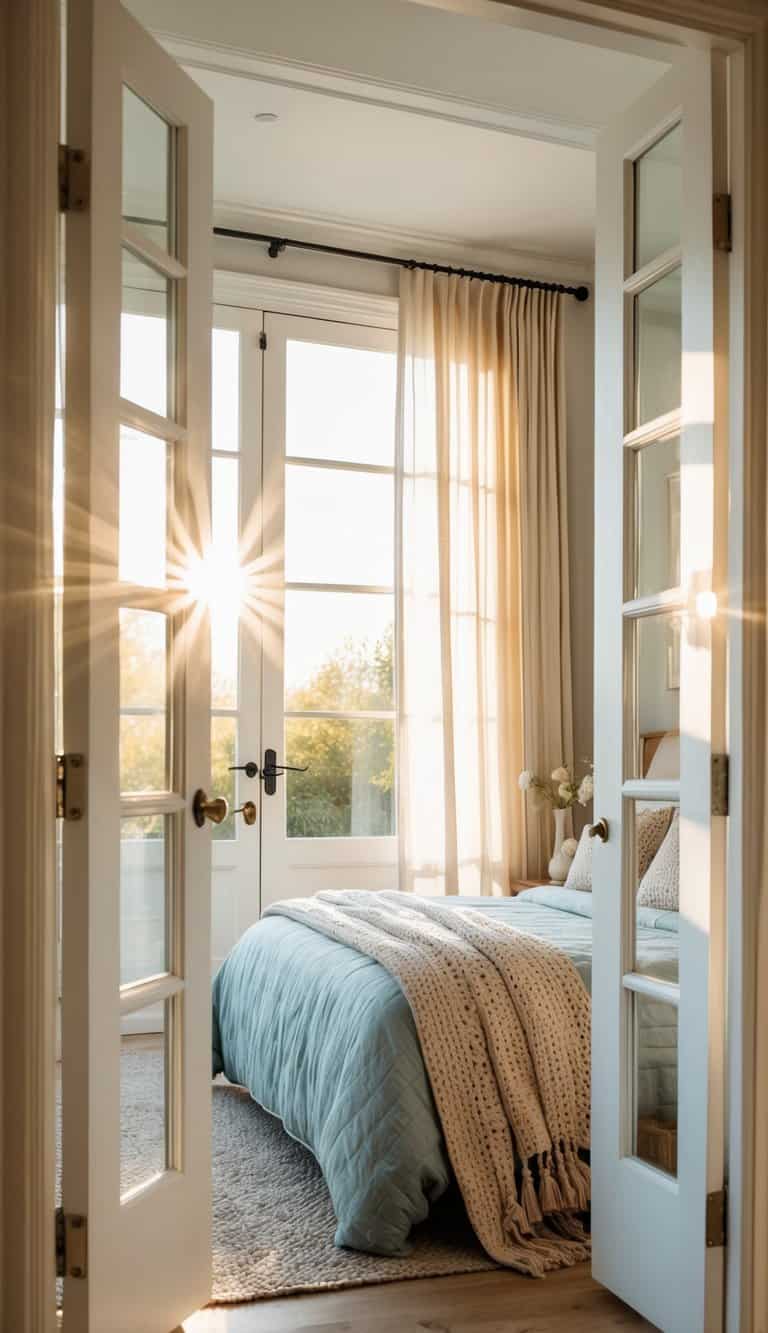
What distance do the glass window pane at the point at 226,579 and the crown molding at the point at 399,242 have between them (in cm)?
102

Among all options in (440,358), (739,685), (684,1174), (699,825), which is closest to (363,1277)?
(684,1174)

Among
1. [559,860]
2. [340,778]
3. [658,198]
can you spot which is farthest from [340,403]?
[658,198]

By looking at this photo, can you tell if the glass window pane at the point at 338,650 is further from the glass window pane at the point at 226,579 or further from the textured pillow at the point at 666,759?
the textured pillow at the point at 666,759

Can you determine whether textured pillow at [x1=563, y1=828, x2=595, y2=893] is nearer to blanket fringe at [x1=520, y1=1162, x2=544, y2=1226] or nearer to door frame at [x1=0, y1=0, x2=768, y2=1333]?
blanket fringe at [x1=520, y1=1162, x2=544, y2=1226]

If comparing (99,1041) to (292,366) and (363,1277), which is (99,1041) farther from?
(292,366)

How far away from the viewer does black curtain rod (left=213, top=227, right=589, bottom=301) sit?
5352mm

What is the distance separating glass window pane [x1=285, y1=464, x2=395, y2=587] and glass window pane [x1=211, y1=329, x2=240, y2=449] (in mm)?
305

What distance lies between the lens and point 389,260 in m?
5.59

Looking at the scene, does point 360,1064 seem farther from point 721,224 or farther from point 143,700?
point 721,224

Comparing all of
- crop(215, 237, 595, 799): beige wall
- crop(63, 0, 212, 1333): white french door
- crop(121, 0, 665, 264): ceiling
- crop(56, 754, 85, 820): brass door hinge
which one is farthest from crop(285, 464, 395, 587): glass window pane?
crop(56, 754, 85, 820): brass door hinge

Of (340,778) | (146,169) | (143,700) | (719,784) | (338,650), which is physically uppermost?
(146,169)

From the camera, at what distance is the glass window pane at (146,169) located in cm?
227

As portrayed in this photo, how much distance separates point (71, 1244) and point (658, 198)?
226 cm

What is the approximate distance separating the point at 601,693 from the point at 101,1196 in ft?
4.64
